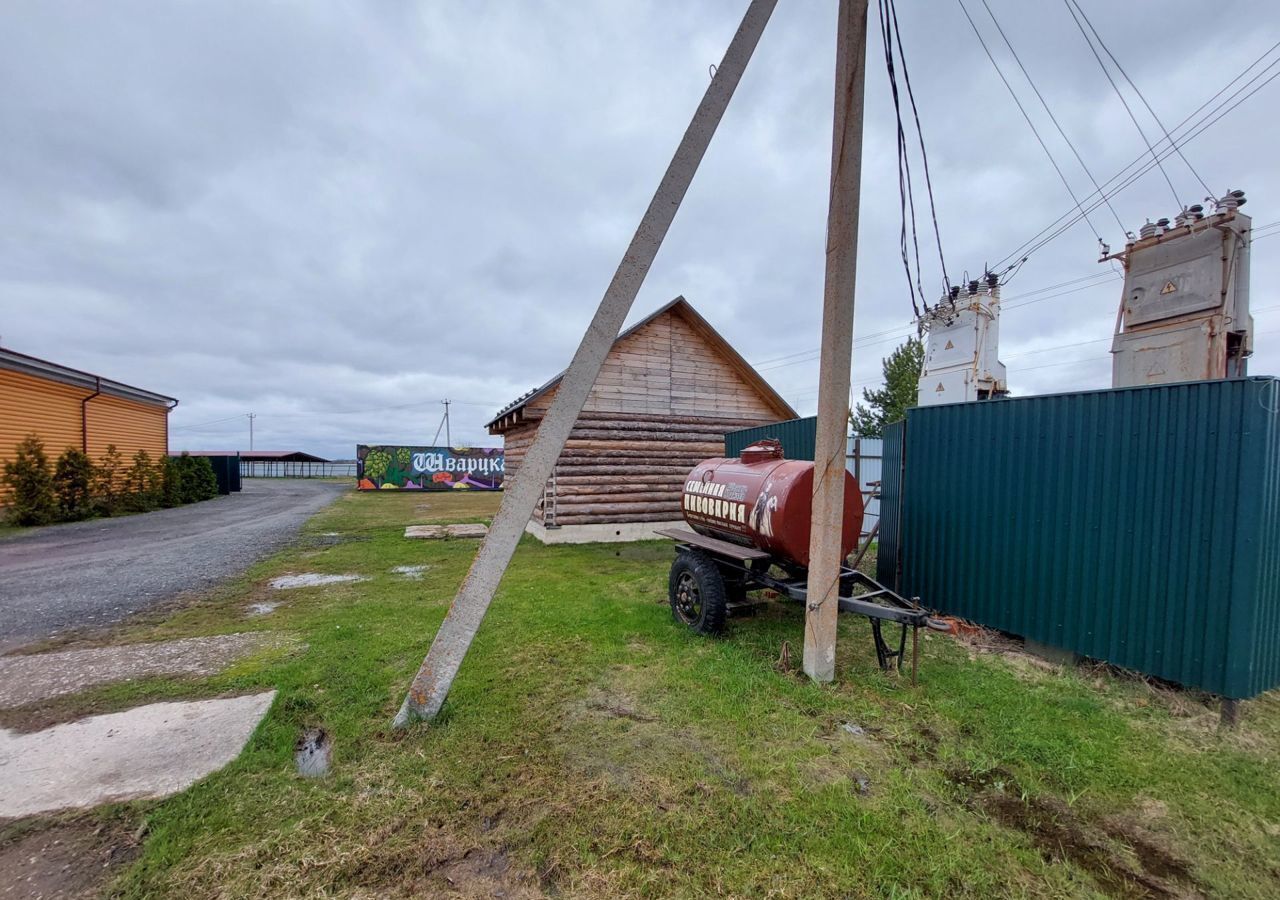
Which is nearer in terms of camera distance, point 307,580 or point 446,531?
point 307,580

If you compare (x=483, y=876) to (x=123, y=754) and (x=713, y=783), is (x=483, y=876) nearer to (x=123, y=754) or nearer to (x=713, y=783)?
(x=713, y=783)

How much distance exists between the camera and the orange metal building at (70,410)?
14.0 metres

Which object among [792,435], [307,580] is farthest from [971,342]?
[307,580]

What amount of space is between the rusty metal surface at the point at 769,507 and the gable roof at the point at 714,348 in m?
6.19

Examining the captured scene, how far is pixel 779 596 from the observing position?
277 inches

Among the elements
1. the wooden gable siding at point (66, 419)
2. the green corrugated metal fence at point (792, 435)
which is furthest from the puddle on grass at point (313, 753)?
the wooden gable siding at point (66, 419)

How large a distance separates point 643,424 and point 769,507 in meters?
7.48

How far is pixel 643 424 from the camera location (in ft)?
40.8

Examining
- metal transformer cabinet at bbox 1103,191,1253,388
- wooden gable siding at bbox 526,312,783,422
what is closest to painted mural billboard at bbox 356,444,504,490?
wooden gable siding at bbox 526,312,783,422

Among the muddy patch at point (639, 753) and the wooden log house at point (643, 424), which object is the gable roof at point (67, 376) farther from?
the muddy patch at point (639, 753)

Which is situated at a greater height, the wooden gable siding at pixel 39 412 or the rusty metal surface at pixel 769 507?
the wooden gable siding at pixel 39 412

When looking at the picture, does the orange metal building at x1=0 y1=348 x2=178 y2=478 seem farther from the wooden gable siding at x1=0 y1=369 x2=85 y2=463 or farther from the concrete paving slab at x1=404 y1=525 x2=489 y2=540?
the concrete paving slab at x1=404 y1=525 x2=489 y2=540

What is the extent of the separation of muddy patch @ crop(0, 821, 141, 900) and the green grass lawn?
0.11 metres

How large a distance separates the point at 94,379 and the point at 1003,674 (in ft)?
83.7
